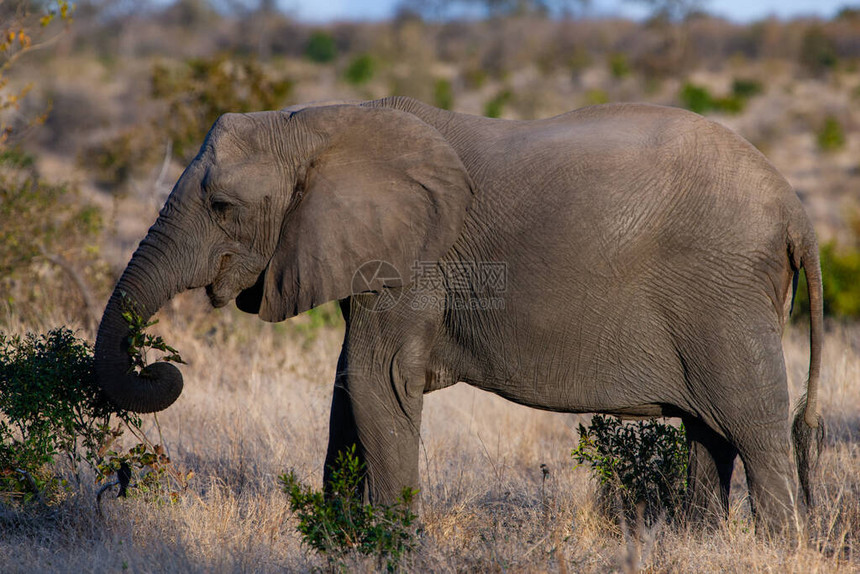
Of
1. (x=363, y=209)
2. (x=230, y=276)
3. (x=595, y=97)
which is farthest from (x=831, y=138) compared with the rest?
(x=230, y=276)

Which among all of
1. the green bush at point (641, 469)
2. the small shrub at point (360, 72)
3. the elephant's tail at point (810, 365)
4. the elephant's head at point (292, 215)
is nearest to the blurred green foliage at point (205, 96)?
the elephant's head at point (292, 215)

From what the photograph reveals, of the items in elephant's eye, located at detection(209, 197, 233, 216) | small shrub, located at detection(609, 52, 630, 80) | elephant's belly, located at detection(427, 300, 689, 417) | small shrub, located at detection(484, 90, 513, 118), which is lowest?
elephant's belly, located at detection(427, 300, 689, 417)

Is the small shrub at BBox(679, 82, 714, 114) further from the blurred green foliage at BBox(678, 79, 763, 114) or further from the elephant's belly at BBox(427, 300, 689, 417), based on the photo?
the elephant's belly at BBox(427, 300, 689, 417)

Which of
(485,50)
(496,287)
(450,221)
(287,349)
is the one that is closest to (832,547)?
(496,287)

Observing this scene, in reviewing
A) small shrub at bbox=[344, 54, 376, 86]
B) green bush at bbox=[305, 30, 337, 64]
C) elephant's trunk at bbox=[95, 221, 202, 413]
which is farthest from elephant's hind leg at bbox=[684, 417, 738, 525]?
green bush at bbox=[305, 30, 337, 64]

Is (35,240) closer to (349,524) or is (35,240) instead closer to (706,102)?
(349,524)

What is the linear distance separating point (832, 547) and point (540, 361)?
1.81 meters

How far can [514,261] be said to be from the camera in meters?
4.41

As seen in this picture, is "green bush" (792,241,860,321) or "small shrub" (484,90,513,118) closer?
"green bush" (792,241,860,321)

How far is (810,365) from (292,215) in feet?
8.88

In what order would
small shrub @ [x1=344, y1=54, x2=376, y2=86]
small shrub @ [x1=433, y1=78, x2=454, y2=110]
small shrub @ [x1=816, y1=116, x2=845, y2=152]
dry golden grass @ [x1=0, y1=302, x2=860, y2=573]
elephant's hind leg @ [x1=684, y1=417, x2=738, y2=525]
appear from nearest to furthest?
dry golden grass @ [x1=0, y1=302, x2=860, y2=573]
elephant's hind leg @ [x1=684, y1=417, x2=738, y2=525]
small shrub @ [x1=816, y1=116, x2=845, y2=152]
small shrub @ [x1=433, y1=78, x2=454, y2=110]
small shrub @ [x1=344, y1=54, x2=376, y2=86]

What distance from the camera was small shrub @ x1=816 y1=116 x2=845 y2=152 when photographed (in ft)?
82.7

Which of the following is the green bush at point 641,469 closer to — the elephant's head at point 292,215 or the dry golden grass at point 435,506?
the dry golden grass at point 435,506

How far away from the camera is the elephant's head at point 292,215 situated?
4383mm
